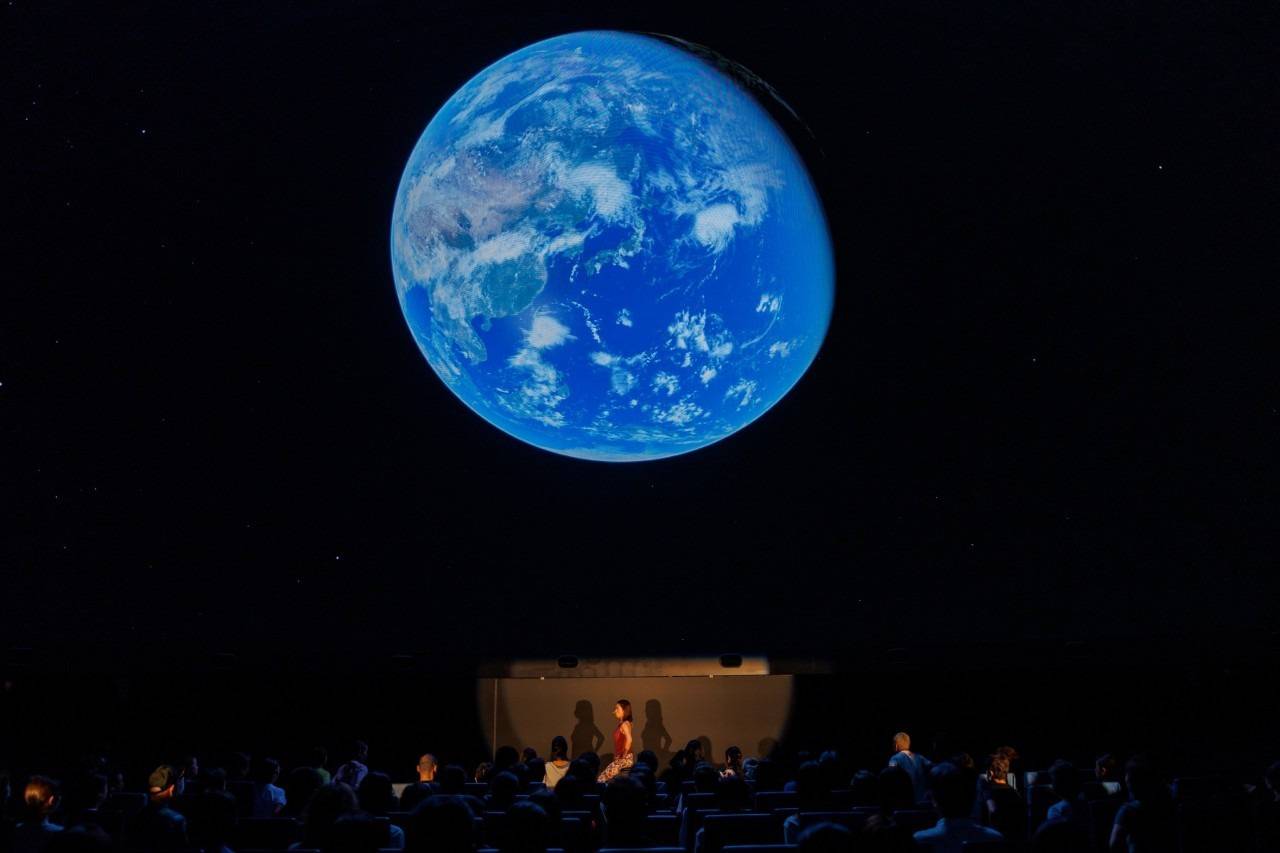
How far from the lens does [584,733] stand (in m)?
12.6

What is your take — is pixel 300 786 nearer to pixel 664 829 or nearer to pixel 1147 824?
pixel 664 829

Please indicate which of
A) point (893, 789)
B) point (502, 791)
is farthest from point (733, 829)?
point (502, 791)

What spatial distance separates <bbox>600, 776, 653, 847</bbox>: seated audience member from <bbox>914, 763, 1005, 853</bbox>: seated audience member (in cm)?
112

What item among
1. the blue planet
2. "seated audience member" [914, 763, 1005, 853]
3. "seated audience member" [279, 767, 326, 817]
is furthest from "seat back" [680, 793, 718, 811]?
the blue planet

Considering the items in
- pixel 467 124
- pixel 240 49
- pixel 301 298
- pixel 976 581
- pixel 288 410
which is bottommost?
pixel 976 581

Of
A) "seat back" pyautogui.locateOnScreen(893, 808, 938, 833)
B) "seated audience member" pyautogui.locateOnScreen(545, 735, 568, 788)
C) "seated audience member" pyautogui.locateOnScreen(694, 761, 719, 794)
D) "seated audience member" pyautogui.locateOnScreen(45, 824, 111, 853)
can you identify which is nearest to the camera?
"seated audience member" pyautogui.locateOnScreen(45, 824, 111, 853)

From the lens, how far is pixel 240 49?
10.3 m

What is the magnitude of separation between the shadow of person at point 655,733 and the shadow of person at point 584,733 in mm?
571

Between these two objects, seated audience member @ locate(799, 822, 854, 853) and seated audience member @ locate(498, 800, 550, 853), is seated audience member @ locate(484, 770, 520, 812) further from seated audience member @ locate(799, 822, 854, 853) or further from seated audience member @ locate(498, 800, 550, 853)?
seated audience member @ locate(799, 822, 854, 853)

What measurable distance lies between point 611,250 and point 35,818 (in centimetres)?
611

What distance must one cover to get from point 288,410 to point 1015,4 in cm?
886

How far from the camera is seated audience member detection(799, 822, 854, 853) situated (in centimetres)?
267

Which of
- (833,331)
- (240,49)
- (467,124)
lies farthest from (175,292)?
(833,331)

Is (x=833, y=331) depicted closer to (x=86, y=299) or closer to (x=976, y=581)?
(x=976, y=581)
